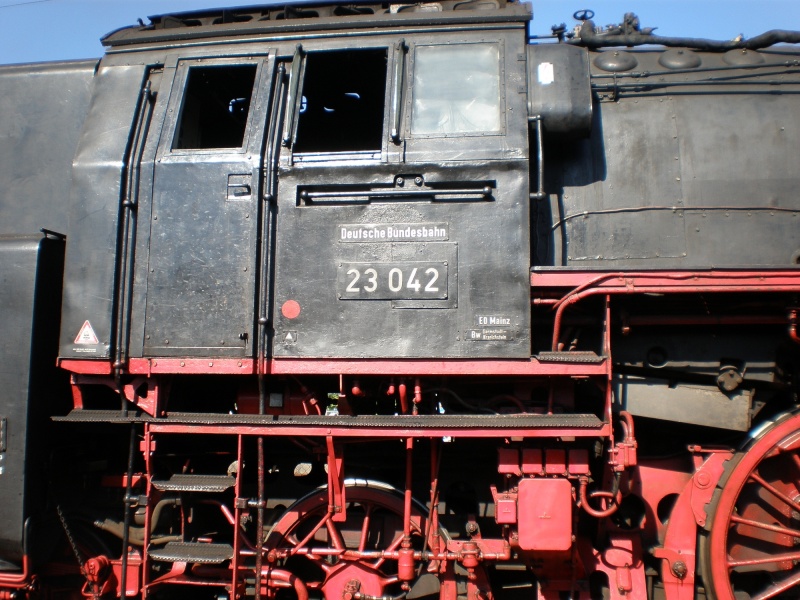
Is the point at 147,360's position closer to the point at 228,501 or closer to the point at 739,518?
the point at 228,501

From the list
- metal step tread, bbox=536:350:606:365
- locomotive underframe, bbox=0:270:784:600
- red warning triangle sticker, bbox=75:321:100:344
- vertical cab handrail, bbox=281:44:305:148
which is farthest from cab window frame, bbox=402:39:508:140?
red warning triangle sticker, bbox=75:321:100:344

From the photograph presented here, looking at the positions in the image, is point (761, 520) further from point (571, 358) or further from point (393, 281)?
point (393, 281)

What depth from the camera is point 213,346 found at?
12.4ft

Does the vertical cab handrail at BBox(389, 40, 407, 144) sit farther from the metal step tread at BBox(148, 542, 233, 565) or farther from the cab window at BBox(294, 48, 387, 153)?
the metal step tread at BBox(148, 542, 233, 565)

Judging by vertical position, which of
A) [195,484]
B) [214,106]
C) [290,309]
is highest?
[214,106]

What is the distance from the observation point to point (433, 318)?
3.62m

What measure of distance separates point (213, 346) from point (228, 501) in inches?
47.4

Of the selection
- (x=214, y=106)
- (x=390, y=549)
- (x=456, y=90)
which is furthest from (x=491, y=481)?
(x=214, y=106)

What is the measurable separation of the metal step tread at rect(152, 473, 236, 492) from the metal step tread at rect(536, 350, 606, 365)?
6.31 ft

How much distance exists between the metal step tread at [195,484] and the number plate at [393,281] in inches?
50.7

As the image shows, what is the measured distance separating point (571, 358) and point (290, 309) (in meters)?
1.57

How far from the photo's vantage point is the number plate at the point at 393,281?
11.9ft

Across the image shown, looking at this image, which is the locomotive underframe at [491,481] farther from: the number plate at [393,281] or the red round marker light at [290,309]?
the number plate at [393,281]

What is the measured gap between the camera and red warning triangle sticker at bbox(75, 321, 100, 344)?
12.7ft
